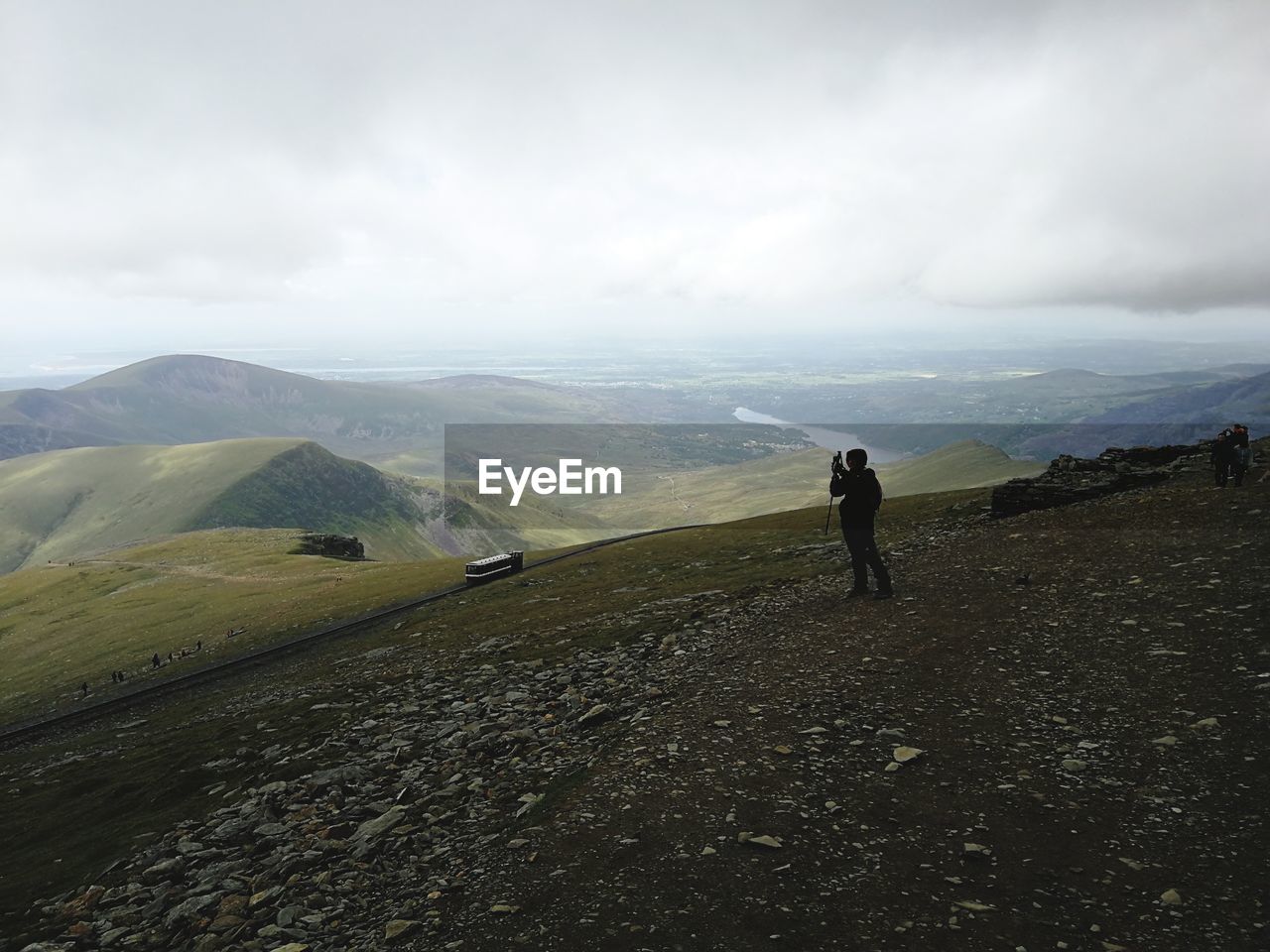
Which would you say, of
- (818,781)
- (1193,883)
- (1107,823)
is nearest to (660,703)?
(818,781)

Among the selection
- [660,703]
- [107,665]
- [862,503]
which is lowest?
[107,665]

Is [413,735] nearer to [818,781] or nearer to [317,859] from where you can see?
[317,859]

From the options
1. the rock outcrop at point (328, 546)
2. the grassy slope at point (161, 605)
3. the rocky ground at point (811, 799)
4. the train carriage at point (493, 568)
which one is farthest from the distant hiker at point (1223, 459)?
the rock outcrop at point (328, 546)

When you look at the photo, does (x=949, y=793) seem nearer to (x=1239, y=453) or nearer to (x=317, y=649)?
(x=1239, y=453)

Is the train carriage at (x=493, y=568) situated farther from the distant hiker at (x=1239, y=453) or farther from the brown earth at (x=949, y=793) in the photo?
the distant hiker at (x=1239, y=453)

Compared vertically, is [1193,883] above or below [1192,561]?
below

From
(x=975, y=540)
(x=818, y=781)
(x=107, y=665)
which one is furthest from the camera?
(x=107, y=665)

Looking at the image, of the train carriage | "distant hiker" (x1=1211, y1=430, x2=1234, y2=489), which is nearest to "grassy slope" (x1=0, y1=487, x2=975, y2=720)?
the train carriage
